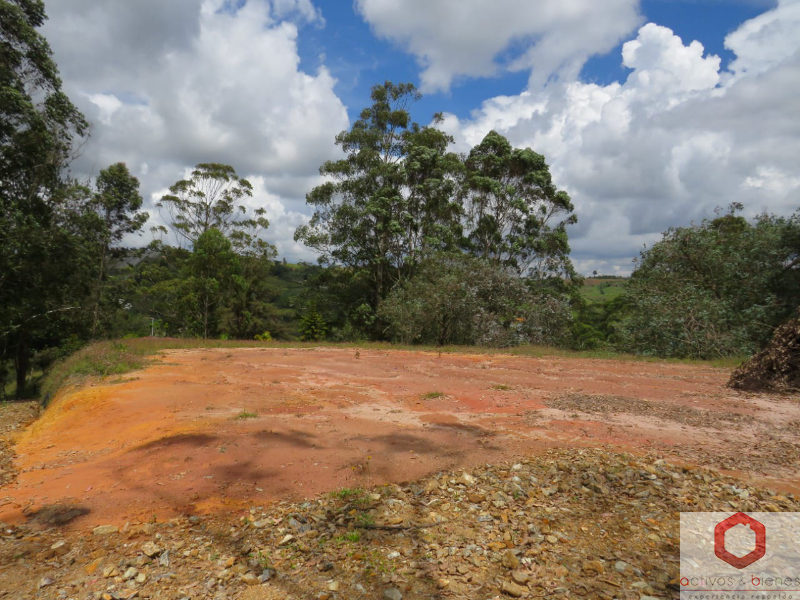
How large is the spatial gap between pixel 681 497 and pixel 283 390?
613 centimetres

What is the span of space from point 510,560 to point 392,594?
762 millimetres

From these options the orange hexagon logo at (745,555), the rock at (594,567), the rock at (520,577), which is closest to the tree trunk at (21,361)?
the rock at (520,577)

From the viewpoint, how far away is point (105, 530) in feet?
9.96

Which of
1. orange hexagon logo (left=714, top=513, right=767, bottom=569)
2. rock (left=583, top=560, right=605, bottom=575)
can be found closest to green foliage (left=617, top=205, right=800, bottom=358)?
orange hexagon logo (left=714, top=513, right=767, bottom=569)

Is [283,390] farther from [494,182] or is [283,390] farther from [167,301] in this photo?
[167,301]

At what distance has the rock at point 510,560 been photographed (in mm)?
2566

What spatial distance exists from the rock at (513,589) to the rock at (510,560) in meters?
0.15

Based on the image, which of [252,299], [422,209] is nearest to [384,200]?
[422,209]

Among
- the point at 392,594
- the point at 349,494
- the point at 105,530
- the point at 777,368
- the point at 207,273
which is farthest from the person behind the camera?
the point at 207,273

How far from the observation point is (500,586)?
7.88 ft

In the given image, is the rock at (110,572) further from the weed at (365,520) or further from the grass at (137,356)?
the grass at (137,356)

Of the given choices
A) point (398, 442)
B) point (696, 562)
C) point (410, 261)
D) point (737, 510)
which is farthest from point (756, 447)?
point (410, 261)

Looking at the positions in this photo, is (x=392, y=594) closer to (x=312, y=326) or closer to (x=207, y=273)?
(x=207, y=273)

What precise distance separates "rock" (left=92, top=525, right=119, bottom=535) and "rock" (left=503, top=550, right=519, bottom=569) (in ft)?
8.71
